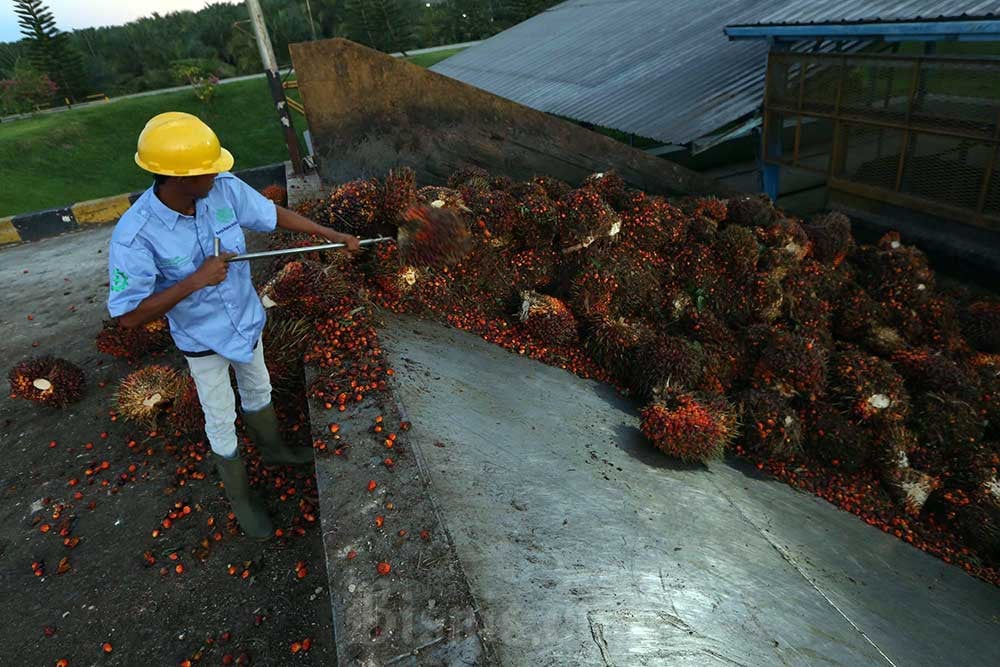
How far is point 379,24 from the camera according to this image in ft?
94.2

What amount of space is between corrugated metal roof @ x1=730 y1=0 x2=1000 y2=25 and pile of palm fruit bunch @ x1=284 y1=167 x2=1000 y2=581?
1.92m

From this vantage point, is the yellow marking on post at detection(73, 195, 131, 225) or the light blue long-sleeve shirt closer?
the light blue long-sleeve shirt

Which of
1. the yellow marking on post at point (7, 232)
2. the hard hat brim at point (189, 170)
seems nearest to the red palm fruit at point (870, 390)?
the hard hat brim at point (189, 170)

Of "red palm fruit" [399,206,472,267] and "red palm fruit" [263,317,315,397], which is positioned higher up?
"red palm fruit" [399,206,472,267]

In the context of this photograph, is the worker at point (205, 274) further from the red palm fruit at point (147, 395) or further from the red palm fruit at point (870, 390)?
the red palm fruit at point (870, 390)

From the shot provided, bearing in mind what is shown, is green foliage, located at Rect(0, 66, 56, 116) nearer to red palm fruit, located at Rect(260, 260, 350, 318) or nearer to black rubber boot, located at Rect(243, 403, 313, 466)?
red palm fruit, located at Rect(260, 260, 350, 318)

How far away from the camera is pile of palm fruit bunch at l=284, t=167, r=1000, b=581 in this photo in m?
4.28

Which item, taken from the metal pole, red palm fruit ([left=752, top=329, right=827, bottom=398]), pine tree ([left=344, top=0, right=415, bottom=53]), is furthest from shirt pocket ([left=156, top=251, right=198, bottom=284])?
pine tree ([left=344, top=0, right=415, bottom=53])

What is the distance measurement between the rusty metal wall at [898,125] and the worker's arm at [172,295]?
6.45 metres

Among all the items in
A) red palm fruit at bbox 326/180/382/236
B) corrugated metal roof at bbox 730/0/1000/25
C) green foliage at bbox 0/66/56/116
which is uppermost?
green foliage at bbox 0/66/56/116

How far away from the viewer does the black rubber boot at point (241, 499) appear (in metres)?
3.05

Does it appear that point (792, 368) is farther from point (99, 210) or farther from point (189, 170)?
point (99, 210)

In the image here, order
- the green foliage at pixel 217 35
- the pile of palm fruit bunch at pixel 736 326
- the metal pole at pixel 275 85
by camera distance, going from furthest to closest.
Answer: the green foliage at pixel 217 35 < the metal pole at pixel 275 85 < the pile of palm fruit bunch at pixel 736 326

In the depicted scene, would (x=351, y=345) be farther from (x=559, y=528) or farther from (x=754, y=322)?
(x=754, y=322)
